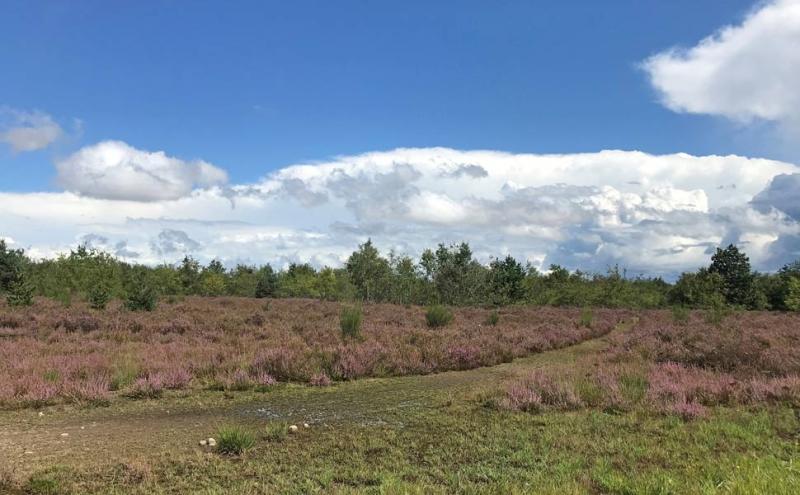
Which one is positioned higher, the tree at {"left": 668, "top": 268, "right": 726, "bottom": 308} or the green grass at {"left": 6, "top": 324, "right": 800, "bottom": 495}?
the tree at {"left": 668, "top": 268, "right": 726, "bottom": 308}

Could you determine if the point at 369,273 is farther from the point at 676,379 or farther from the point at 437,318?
the point at 676,379

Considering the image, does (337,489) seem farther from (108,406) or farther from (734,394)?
(734,394)

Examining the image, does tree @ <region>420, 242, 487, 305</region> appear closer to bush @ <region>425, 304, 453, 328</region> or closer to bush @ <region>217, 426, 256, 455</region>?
bush @ <region>425, 304, 453, 328</region>

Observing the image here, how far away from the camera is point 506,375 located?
15.0 m

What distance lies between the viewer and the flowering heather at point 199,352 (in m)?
11.6

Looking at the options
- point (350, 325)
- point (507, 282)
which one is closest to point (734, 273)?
point (507, 282)

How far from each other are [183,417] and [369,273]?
63.0 m

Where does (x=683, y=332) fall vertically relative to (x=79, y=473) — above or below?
above

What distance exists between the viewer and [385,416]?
982 centimetres

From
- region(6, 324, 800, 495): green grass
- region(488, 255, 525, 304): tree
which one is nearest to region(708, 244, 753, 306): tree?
region(488, 255, 525, 304): tree

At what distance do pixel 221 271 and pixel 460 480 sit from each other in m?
83.4

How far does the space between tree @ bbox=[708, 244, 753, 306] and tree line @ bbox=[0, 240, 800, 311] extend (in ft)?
0.36

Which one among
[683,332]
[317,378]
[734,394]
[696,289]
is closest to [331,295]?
[696,289]

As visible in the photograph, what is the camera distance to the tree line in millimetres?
55531
